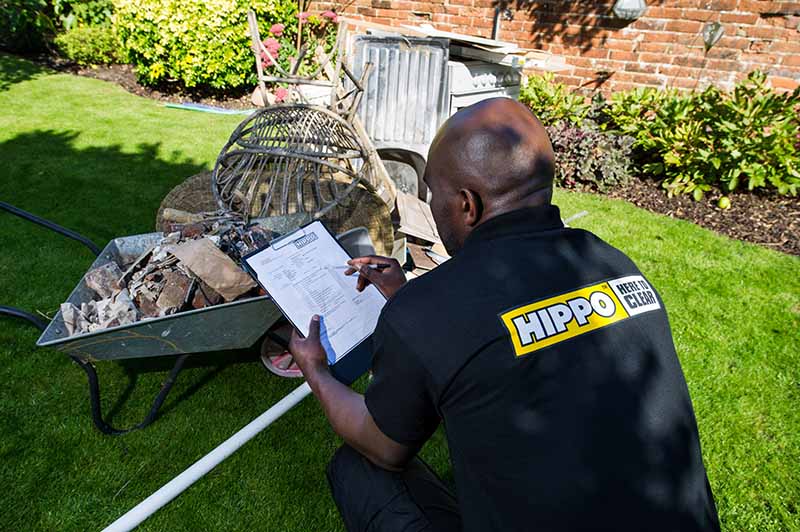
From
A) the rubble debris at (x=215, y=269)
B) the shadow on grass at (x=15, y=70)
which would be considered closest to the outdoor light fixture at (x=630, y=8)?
the rubble debris at (x=215, y=269)

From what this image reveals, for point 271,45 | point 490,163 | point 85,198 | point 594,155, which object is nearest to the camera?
point 490,163

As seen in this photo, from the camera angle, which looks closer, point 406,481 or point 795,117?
point 406,481

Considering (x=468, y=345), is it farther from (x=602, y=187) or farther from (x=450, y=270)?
(x=602, y=187)

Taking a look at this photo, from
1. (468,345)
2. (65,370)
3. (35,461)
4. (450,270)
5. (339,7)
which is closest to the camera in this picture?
(468,345)

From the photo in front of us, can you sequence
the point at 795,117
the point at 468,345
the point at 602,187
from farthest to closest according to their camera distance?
the point at 602,187 < the point at 795,117 < the point at 468,345

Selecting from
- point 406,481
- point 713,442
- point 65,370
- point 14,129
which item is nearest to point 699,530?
point 406,481

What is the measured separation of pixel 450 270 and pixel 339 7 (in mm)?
8104

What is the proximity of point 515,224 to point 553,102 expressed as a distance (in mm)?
5442

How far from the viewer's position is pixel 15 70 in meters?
8.12

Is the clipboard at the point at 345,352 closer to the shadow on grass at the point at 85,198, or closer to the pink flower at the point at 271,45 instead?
the shadow on grass at the point at 85,198

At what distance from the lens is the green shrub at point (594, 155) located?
565 centimetres

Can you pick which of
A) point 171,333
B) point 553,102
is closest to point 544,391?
point 171,333

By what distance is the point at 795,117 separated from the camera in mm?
4812

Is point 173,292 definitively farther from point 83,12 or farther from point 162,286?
point 83,12
